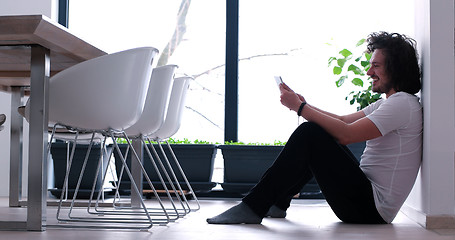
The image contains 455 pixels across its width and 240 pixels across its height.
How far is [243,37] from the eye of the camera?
16.6ft

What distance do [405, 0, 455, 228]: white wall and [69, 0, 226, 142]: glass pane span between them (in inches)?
98.4

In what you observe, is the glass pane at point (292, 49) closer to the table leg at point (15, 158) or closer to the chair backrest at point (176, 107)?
the chair backrest at point (176, 107)

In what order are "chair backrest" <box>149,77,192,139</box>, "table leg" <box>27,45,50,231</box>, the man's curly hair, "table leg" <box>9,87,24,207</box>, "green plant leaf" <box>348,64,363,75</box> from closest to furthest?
"table leg" <box>27,45,50,231</box> → the man's curly hair → "chair backrest" <box>149,77,192,139</box> → "table leg" <box>9,87,24,207</box> → "green plant leaf" <box>348,64,363,75</box>

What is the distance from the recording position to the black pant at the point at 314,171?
2.63 metres

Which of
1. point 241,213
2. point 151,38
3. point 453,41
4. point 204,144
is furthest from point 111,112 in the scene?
point 151,38

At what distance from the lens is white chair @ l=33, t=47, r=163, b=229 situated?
2507 millimetres

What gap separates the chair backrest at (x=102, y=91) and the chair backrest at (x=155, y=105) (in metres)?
0.47

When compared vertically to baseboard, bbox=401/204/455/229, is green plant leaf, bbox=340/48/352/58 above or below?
above

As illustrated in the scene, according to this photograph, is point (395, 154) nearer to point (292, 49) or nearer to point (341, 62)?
point (341, 62)

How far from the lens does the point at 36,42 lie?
242 centimetres

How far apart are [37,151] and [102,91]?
34cm

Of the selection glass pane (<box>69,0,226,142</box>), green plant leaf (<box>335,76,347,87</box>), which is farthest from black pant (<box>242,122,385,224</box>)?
glass pane (<box>69,0,226,142</box>)

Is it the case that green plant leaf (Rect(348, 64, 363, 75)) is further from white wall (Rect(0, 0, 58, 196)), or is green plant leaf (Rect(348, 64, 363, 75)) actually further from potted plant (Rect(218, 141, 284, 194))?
white wall (Rect(0, 0, 58, 196))

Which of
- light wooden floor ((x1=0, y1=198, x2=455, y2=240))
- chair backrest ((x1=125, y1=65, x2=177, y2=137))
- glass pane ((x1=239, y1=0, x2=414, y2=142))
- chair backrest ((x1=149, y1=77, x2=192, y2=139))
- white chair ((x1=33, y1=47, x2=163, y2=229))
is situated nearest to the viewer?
light wooden floor ((x1=0, y1=198, x2=455, y2=240))
